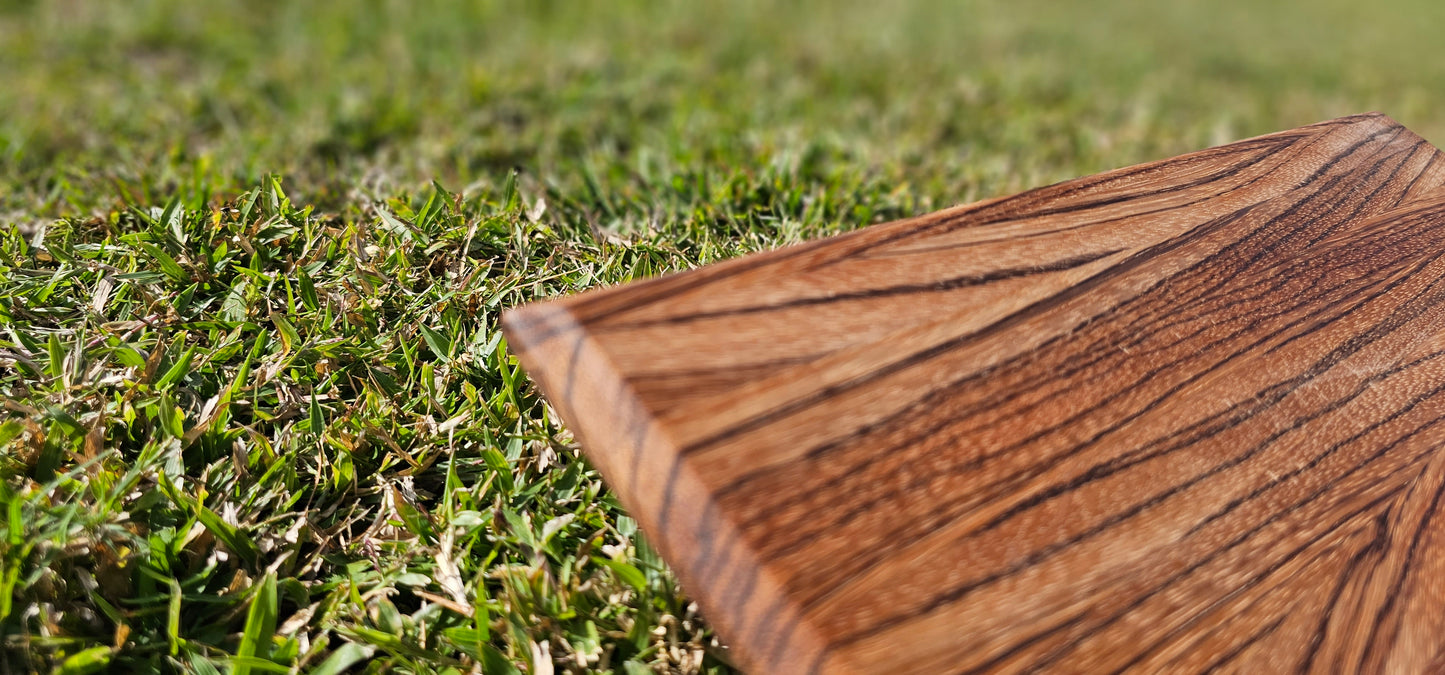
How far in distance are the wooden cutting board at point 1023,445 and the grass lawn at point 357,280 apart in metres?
0.40

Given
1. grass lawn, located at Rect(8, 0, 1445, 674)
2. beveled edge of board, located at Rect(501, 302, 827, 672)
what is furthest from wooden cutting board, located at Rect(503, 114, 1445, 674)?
grass lawn, located at Rect(8, 0, 1445, 674)

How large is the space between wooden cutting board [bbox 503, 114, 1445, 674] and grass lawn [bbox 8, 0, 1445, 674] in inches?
15.7

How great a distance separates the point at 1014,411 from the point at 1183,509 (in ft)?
0.62

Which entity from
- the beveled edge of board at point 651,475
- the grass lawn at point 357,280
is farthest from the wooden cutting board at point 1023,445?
the grass lawn at point 357,280

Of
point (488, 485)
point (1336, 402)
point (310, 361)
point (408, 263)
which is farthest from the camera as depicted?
point (408, 263)

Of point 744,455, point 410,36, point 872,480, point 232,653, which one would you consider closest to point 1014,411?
point 872,480

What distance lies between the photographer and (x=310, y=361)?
1510mm

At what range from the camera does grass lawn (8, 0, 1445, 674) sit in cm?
116

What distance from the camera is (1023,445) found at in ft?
3.01

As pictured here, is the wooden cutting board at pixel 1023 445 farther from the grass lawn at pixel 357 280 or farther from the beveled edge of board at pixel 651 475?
the grass lawn at pixel 357 280

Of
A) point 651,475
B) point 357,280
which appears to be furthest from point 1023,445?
point 357,280

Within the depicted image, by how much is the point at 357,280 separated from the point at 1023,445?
47.1 inches

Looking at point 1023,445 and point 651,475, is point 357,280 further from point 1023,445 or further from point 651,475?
point 1023,445

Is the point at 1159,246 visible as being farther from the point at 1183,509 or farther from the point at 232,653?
the point at 232,653
